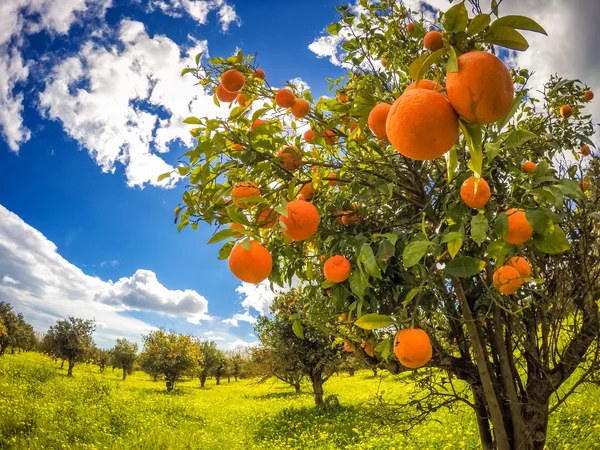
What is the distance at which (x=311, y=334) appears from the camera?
14.8m

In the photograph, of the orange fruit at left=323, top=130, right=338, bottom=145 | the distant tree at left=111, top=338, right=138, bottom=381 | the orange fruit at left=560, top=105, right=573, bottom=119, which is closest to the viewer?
the orange fruit at left=323, top=130, right=338, bottom=145

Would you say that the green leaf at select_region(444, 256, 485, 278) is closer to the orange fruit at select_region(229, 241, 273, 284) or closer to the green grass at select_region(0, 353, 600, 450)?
the orange fruit at select_region(229, 241, 273, 284)

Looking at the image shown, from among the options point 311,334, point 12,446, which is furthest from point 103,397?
point 311,334

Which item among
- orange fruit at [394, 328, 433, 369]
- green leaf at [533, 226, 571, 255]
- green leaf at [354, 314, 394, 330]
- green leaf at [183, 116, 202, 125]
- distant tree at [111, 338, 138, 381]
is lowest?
distant tree at [111, 338, 138, 381]

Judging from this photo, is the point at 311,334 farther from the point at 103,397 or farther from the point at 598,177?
the point at 598,177

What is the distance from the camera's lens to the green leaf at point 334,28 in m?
2.71

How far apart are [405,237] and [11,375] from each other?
67.1ft

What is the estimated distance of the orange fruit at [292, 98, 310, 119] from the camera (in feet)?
6.64

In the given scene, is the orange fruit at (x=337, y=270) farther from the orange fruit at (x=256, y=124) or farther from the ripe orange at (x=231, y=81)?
the ripe orange at (x=231, y=81)

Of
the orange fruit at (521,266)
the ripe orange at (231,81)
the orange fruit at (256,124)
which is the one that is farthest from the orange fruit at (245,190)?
the orange fruit at (521,266)

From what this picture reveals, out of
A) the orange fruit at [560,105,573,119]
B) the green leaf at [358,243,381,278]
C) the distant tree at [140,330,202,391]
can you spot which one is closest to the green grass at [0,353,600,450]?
the green leaf at [358,243,381,278]

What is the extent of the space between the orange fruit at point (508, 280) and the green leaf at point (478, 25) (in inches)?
A: 50.3

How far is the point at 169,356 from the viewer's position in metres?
29.1

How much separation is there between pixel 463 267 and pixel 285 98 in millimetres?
1279
